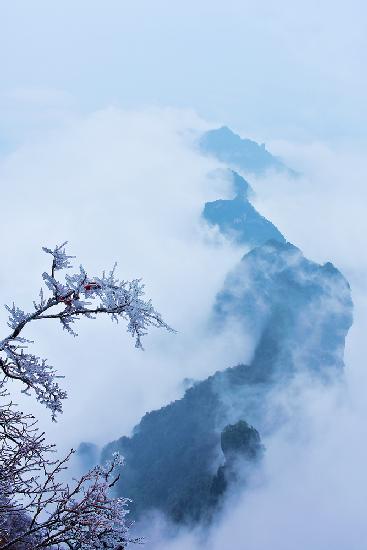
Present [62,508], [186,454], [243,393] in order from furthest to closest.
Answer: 1. [243,393]
2. [186,454]
3. [62,508]

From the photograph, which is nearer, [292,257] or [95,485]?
[95,485]

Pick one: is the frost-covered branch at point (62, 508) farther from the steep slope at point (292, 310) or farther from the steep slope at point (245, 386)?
the steep slope at point (292, 310)

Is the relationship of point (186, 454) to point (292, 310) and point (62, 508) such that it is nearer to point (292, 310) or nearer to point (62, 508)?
point (292, 310)

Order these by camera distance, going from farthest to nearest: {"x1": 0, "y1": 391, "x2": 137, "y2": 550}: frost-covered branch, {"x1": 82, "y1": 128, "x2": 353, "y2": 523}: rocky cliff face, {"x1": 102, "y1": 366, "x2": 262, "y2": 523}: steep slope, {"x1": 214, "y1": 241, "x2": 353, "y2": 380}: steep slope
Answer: {"x1": 214, "y1": 241, "x2": 353, "y2": 380}: steep slope, {"x1": 82, "y1": 128, "x2": 353, "y2": 523}: rocky cliff face, {"x1": 102, "y1": 366, "x2": 262, "y2": 523}: steep slope, {"x1": 0, "y1": 391, "x2": 137, "y2": 550}: frost-covered branch

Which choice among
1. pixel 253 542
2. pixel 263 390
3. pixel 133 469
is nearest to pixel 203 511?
pixel 133 469

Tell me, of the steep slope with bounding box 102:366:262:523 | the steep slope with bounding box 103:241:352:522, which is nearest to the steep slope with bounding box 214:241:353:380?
the steep slope with bounding box 103:241:352:522

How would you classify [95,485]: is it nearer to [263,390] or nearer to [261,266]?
[263,390]

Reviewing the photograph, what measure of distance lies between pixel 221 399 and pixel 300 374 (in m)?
30.0

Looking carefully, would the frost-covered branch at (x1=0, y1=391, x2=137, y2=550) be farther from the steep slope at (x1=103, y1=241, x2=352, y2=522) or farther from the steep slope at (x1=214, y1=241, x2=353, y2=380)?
the steep slope at (x1=214, y1=241, x2=353, y2=380)

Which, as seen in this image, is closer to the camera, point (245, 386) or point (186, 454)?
point (186, 454)

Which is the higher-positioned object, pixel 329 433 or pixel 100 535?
pixel 329 433

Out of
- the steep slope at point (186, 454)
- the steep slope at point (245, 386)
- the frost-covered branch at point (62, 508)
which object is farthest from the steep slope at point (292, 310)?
the frost-covered branch at point (62, 508)

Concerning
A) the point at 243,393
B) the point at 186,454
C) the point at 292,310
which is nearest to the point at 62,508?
the point at 186,454

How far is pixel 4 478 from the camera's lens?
624 centimetres
